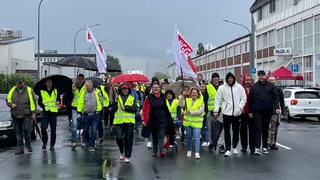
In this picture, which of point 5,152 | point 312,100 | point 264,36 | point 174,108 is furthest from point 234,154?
point 264,36

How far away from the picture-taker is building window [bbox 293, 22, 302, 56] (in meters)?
48.2

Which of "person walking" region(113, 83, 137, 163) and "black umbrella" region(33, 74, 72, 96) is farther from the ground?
"black umbrella" region(33, 74, 72, 96)

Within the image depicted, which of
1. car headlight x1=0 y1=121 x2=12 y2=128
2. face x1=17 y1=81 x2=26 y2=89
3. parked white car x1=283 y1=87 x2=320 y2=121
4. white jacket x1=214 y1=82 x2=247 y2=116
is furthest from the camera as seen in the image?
parked white car x1=283 y1=87 x2=320 y2=121

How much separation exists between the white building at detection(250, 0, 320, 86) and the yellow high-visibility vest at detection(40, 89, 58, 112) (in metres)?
31.1

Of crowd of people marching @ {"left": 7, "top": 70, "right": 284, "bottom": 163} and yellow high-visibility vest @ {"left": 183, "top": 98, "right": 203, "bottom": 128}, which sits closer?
crowd of people marching @ {"left": 7, "top": 70, "right": 284, "bottom": 163}

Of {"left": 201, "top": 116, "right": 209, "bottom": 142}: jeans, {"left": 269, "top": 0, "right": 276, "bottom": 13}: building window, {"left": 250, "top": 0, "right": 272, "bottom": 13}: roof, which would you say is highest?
{"left": 250, "top": 0, "right": 272, "bottom": 13}: roof

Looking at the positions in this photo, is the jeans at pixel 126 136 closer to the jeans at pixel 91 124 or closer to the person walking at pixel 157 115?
the person walking at pixel 157 115

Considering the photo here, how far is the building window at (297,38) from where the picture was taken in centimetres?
4821

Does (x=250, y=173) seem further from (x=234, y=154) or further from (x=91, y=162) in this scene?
(x=91, y=162)

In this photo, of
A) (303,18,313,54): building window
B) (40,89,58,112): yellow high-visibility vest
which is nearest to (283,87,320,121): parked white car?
(40,89,58,112): yellow high-visibility vest

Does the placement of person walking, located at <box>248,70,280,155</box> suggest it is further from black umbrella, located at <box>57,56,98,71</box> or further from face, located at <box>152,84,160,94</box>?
black umbrella, located at <box>57,56,98,71</box>

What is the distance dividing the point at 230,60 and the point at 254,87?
70.6 metres

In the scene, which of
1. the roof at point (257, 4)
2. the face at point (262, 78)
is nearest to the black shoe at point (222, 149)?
the face at point (262, 78)

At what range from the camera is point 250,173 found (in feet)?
31.6
